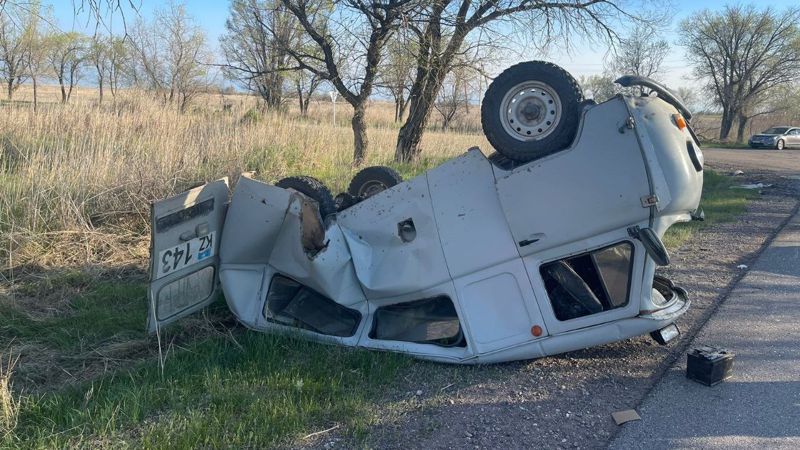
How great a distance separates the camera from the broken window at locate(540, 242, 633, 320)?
389 cm

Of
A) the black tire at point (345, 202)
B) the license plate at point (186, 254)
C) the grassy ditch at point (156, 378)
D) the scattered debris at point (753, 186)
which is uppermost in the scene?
the scattered debris at point (753, 186)

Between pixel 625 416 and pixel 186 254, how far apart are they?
10.6ft

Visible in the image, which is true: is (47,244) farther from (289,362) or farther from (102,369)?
(289,362)

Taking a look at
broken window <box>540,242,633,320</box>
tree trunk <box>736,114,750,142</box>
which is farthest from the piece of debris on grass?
tree trunk <box>736,114,750,142</box>

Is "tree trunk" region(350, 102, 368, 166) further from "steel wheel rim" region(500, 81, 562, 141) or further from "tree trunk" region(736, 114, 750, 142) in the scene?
"tree trunk" region(736, 114, 750, 142)

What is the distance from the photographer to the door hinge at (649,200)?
368cm

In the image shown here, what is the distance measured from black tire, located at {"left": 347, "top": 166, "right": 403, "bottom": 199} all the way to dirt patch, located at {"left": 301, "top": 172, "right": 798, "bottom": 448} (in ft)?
7.21

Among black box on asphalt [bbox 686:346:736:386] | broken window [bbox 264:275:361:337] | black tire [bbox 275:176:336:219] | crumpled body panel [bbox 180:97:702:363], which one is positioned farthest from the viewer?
black tire [bbox 275:176:336:219]

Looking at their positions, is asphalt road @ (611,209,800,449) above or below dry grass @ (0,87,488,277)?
below

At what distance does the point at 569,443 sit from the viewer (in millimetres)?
3246

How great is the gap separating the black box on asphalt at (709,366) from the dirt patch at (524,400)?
237 millimetres

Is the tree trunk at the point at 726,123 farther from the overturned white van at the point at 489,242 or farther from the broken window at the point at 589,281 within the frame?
the broken window at the point at 589,281

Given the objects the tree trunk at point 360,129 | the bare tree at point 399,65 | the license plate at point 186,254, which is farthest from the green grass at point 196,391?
the tree trunk at point 360,129

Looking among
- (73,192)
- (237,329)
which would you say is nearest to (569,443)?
(237,329)
